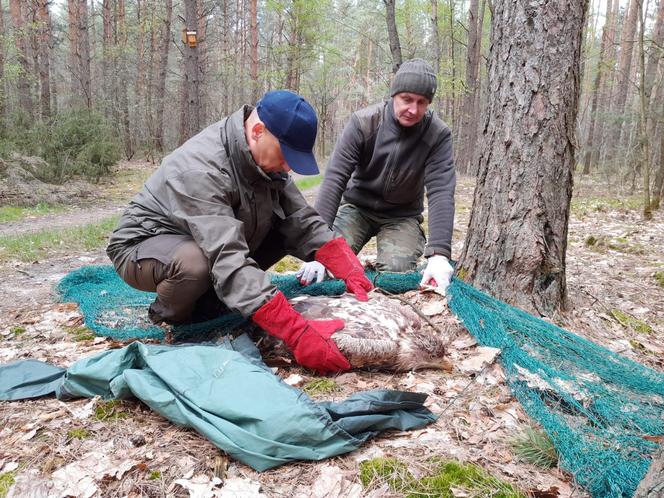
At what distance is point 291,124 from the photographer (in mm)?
2502

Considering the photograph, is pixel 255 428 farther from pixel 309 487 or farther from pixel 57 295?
pixel 57 295

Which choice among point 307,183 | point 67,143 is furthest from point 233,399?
point 307,183

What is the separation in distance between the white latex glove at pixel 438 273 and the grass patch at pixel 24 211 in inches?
317

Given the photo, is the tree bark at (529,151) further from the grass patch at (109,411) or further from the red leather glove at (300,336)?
the grass patch at (109,411)

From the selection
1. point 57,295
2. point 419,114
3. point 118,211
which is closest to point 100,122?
point 118,211

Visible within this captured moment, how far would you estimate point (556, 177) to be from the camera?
3.12 meters

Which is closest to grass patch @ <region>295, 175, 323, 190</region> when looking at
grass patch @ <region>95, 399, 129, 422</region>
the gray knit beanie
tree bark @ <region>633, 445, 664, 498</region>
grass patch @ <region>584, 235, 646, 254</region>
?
grass patch @ <region>584, 235, 646, 254</region>

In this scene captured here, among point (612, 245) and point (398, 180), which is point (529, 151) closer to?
point (398, 180)

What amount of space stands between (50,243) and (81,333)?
3739 mm

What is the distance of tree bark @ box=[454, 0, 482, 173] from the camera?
44.7 ft

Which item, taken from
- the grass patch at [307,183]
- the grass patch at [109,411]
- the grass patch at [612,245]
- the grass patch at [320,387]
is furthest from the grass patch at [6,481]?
the grass patch at [307,183]

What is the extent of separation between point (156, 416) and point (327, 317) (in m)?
1.08

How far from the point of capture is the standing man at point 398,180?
3.51 meters

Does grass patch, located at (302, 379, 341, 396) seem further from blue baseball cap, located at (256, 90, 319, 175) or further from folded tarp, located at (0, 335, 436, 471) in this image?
blue baseball cap, located at (256, 90, 319, 175)
